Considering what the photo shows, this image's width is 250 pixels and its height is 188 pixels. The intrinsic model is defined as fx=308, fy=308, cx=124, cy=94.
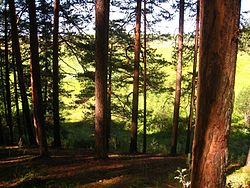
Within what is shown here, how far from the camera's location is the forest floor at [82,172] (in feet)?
29.0

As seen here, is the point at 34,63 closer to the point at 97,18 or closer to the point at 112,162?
the point at 97,18

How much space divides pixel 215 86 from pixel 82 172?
739cm

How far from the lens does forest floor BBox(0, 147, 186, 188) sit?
348 inches

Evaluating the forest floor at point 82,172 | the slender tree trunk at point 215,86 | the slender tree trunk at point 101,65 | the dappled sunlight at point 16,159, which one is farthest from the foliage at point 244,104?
the slender tree trunk at point 215,86

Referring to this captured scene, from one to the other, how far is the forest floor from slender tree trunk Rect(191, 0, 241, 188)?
16.3ft

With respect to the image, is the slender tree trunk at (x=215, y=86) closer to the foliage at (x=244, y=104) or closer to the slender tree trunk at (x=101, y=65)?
the slender tree trunk at (x=101, y=65)

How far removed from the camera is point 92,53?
16.6 m

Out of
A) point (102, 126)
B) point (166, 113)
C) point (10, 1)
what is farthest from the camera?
point (166, 113)

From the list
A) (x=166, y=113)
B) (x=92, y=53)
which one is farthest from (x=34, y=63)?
(x=166, y=113)

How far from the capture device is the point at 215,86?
3541mm

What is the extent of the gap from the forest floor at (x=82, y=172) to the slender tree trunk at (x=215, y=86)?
196 inches

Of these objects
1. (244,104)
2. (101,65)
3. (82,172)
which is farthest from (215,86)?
(244,104)

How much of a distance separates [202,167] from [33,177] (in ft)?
23.7

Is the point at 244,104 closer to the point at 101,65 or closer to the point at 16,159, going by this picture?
the point at 101,65
